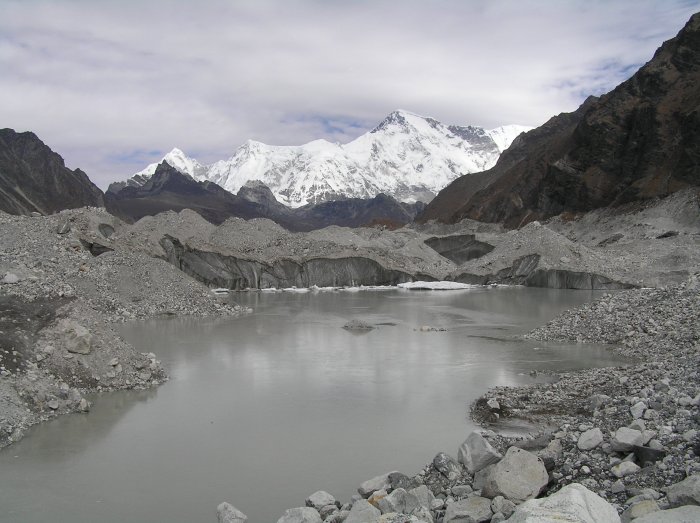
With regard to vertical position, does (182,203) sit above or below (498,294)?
above

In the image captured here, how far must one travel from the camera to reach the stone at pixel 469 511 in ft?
17.5

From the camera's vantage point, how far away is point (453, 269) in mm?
47750

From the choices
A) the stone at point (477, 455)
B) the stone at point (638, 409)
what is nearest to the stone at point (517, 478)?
the stone at point (477, 455)

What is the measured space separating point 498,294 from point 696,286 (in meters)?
20.3

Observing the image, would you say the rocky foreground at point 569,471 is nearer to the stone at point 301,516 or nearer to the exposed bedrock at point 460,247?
the stone at point 301,516

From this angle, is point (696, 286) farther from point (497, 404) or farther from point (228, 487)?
point (228, 487)

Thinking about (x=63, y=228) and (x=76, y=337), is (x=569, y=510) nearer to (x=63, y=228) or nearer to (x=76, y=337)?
(x=76, y=337)

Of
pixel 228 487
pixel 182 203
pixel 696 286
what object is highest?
pixel 182 203

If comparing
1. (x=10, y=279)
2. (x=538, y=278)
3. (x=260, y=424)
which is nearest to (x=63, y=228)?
(x=10, y=279)

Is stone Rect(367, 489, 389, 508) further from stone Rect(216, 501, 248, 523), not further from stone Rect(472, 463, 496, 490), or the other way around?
stone Rect(216, 501, 248, 523)

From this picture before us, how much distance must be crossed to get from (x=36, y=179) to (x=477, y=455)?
100.0 metres

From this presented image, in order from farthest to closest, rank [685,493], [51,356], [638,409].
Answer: [51,356] → [638,409] → [685,493]

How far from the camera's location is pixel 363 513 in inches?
225

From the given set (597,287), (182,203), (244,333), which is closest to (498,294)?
(597,287)
